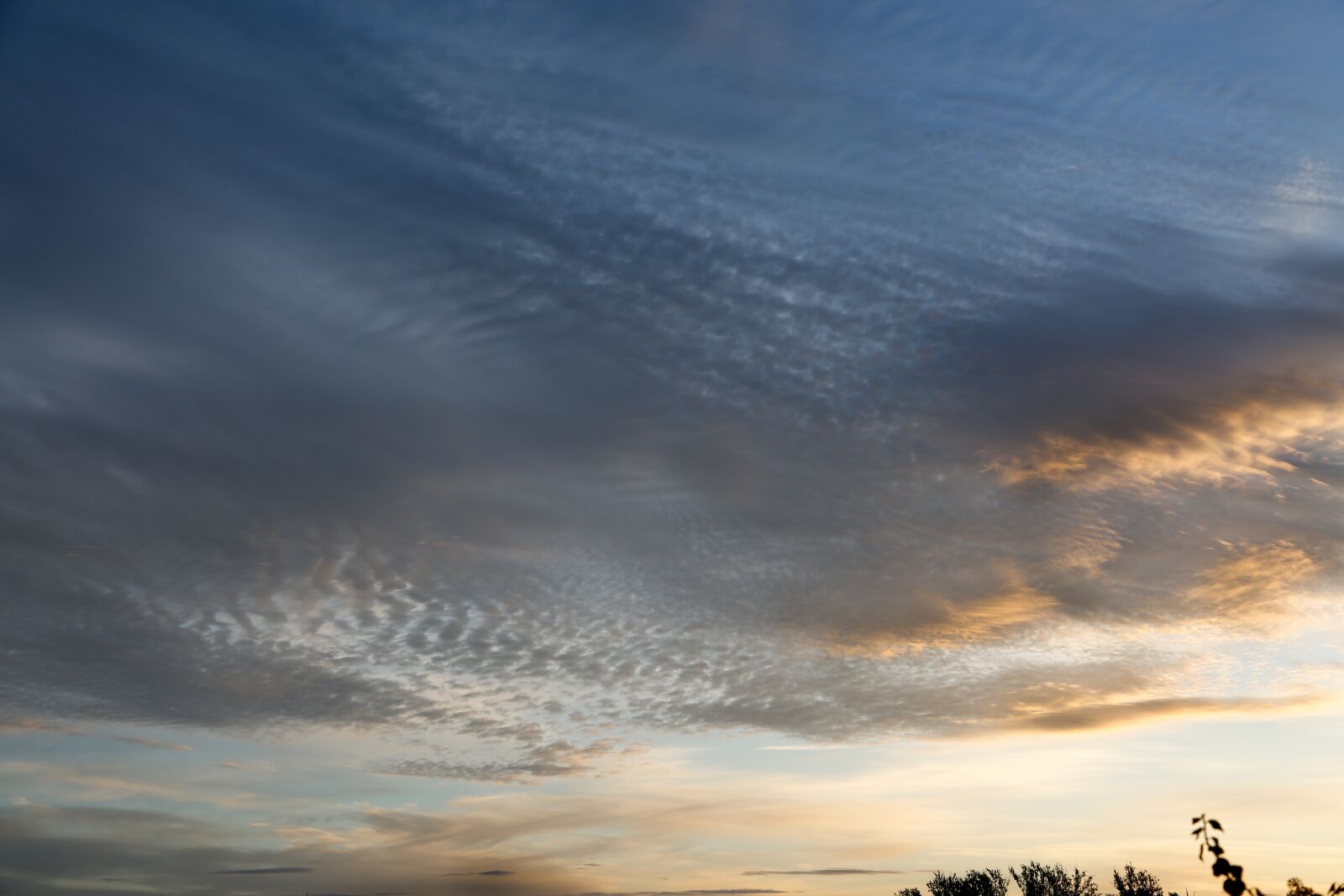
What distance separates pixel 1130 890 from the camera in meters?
128

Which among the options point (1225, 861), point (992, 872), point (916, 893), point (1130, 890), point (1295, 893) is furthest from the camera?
point (916, 893)

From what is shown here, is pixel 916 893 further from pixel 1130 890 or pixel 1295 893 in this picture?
pixel 1295 893

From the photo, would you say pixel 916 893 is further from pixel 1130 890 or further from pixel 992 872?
pixel 1130 890

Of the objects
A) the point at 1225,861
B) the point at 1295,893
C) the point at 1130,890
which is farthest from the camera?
the point at 1130,890

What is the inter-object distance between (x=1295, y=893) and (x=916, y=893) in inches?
6733

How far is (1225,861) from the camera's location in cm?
625

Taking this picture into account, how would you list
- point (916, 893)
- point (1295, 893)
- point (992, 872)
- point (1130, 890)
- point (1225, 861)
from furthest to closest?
point (916, 893), point (992, 872), point (1130, 890), point (1295, 893), point (1225, 861)

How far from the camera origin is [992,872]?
→ 5866 inches

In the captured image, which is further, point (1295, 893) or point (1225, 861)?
point (1295, 893)

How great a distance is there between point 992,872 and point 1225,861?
160 meters

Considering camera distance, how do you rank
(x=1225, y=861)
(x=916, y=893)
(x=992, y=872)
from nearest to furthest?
(x=1225, y=861), (x=992, y=872), (x=916, y=893)

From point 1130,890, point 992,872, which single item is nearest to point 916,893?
point 992,872

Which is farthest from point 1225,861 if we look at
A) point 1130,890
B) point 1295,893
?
point 1130,890

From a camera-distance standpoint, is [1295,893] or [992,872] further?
[992,872]
